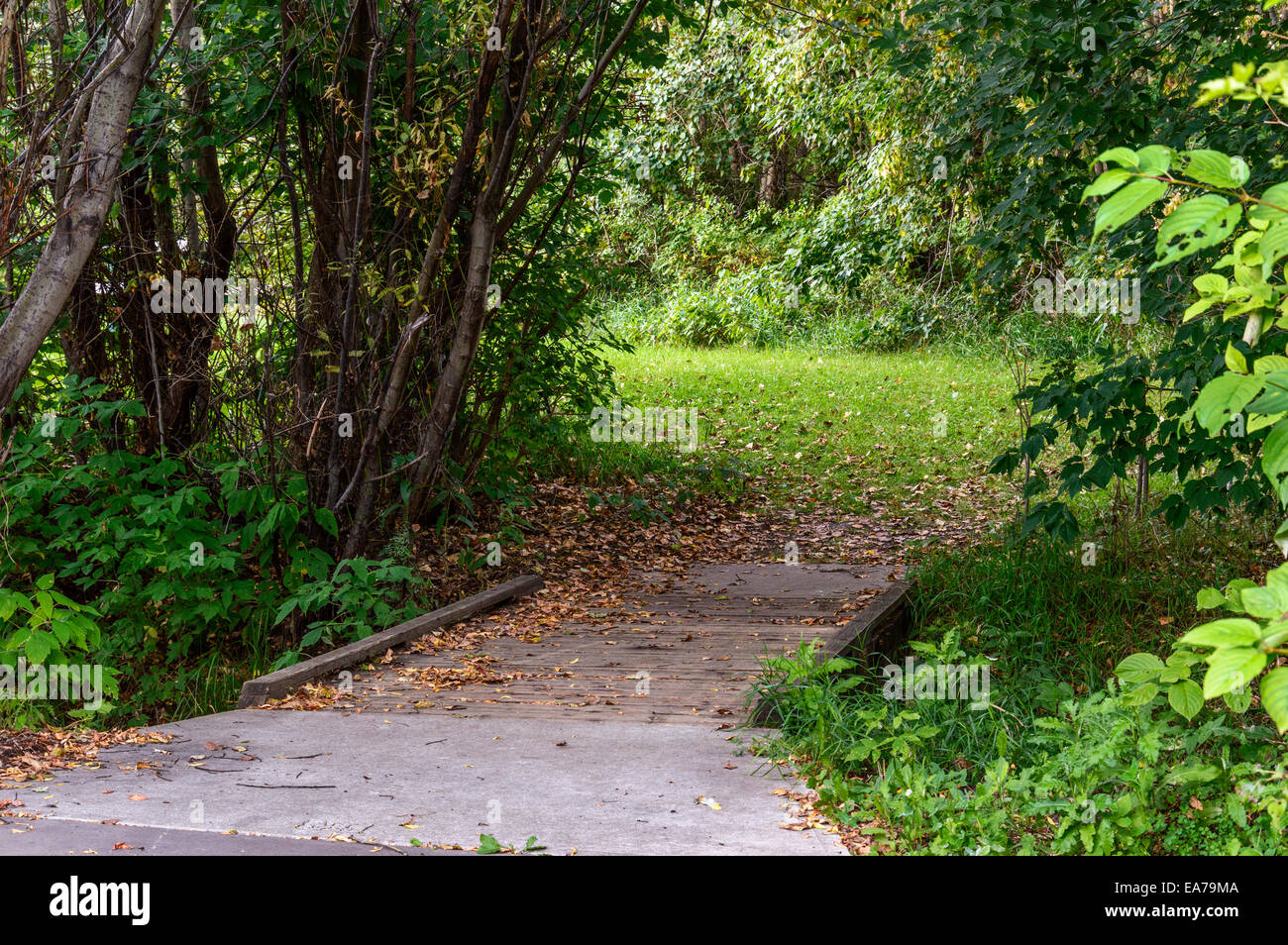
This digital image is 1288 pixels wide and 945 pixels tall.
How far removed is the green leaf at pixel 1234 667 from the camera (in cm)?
205

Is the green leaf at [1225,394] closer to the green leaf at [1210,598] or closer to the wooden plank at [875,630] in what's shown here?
the green leaf at [1210,598]

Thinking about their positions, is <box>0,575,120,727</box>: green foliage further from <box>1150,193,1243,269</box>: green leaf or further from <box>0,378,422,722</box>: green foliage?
<box>1150,193,1243,269</box>: green leaf

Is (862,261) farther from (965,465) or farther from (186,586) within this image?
(186,586)

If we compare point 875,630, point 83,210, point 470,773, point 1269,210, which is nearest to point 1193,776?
point 1269,210

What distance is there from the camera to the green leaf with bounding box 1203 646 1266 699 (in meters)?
2.05

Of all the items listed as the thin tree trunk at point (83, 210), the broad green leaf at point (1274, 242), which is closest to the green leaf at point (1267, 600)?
the broad green leaf at point (1274, 242)

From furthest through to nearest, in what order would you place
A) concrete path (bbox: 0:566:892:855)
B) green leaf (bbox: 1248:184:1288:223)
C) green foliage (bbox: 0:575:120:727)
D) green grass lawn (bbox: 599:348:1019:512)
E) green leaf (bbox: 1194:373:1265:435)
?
green grass lawn (bbox: 599:348:1019:512) → green foliage (bbox: 0:575:120:727) → concrete path (bbox: 0:566:892:855) → green leaf (bbox: 1194:373:1265:435) → green leaf (bbox: 1248:184:1288:223)

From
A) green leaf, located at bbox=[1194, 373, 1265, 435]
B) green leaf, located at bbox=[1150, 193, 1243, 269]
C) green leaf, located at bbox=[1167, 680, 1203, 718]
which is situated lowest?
green leaf, located at bbox=[1167, 680, 1203, 718]

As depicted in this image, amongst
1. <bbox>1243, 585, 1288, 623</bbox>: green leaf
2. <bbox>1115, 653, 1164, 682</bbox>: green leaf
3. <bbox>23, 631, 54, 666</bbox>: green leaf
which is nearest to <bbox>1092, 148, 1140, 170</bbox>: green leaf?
<bbox>1243, 585, 1288, 623</bbox>: green leaf

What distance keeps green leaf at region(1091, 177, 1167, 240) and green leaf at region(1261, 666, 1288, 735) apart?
96 centimetres

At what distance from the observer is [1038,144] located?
6.12 metres

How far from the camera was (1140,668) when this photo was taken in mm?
3391

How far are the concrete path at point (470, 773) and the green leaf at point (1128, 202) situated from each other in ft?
7.38

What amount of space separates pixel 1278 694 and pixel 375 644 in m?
5.17
